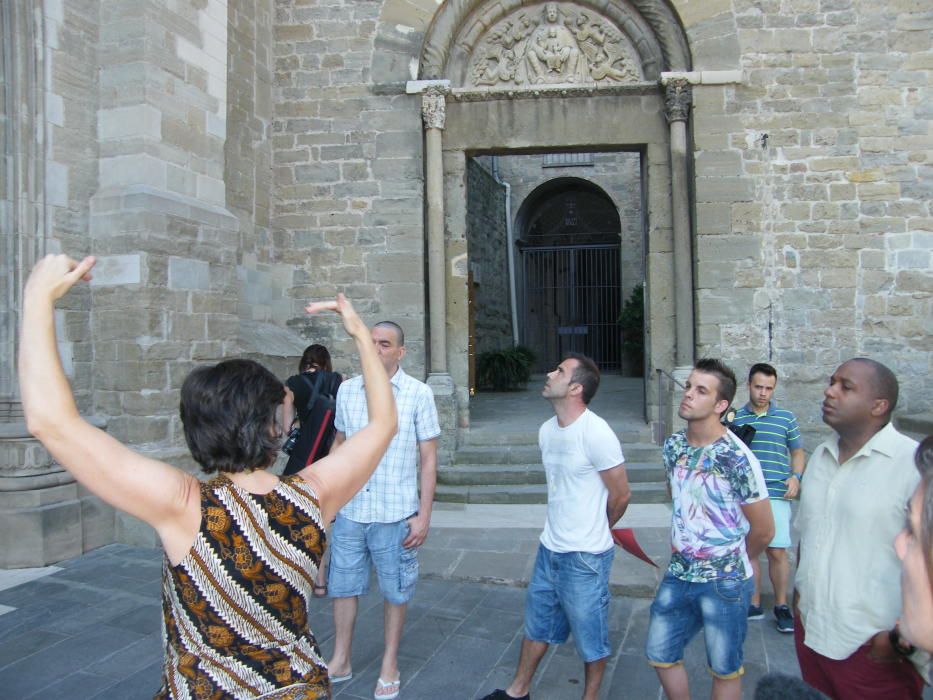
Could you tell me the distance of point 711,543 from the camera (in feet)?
8.78

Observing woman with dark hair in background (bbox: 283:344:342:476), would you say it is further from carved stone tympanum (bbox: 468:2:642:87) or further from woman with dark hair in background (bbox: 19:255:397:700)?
carved stone tympanum (bbox: 468:2:642:87)

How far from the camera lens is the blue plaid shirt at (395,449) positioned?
336 cm

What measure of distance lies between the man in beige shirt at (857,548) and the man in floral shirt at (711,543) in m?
0.28

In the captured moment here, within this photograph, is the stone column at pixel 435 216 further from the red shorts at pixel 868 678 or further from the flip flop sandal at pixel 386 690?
the red shorts at pixel 868 678

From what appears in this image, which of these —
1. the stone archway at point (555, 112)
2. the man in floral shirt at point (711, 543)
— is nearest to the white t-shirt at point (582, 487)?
the man in floral shirt at point (711, 543)

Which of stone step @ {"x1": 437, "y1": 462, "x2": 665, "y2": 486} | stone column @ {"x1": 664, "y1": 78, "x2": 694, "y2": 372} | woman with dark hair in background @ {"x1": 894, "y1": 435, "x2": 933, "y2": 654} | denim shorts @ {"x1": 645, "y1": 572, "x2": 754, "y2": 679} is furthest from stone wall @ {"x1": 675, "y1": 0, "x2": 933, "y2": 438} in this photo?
woman with dark hair in background @ {"x1": 894, "y1": 435, "x2": 933, "y2": 654}

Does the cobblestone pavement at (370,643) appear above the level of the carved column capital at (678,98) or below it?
below

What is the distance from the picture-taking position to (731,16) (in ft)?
25.0

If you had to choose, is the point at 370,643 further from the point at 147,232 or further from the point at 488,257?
the point at 488,257

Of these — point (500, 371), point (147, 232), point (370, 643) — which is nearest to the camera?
point (370, 643)

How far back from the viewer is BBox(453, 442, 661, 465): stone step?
24.8 ft

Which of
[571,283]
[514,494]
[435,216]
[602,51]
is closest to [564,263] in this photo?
[571,283]

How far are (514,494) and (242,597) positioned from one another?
5669mm

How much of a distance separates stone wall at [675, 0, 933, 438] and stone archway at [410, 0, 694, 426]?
0.33 metres
